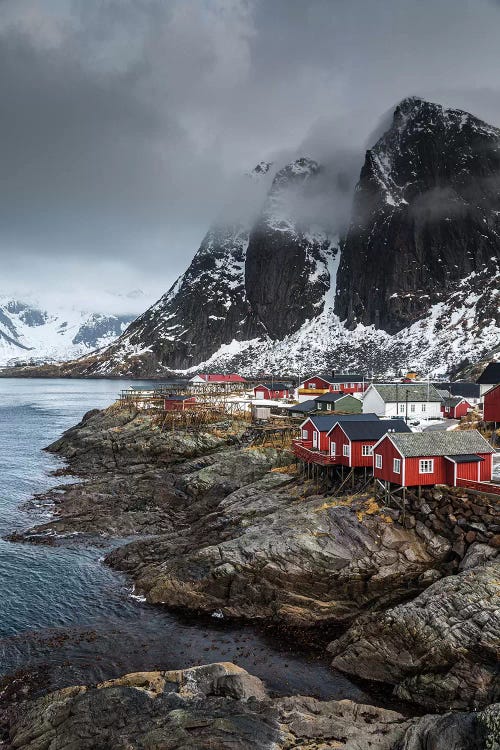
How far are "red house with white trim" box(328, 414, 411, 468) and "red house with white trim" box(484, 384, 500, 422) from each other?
609 inches

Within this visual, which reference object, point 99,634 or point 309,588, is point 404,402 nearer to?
point 309,588

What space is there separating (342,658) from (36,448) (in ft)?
232

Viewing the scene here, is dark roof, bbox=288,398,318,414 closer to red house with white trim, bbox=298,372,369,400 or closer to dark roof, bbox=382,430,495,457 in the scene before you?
red house with white trim, bbox=298,372,369,400

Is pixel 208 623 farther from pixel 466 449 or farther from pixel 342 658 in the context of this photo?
pixel 466 449

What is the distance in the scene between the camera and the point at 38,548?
39.5 metres

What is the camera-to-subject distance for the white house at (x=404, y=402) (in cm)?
7444

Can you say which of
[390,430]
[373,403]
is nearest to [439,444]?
[390,430]

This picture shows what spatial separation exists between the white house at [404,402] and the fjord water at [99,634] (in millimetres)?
47441

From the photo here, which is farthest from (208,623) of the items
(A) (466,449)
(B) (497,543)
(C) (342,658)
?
(A) (466,449)

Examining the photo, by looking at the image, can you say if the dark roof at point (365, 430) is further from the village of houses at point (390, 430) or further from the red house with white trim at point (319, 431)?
the red house with white trim at point (319, 431)

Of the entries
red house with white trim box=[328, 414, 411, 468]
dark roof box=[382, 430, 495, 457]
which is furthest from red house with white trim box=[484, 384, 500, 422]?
dark roof box=[382, 430, 495, 457]

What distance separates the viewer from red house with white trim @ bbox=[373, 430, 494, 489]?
34.6 m

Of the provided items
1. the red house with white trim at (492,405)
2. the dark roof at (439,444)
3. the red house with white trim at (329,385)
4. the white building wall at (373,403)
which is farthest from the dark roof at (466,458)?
the red house with white trim at (329,385)

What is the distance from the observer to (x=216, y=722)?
16734mm
